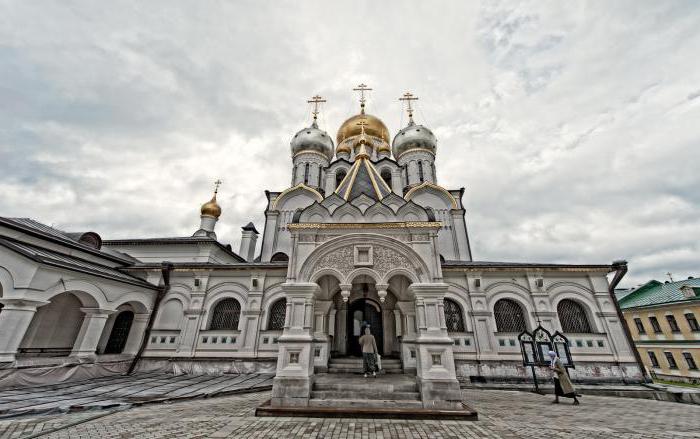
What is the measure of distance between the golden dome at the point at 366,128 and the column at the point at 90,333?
21493 mm

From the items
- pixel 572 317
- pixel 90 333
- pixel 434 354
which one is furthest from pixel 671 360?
pixel 90 333

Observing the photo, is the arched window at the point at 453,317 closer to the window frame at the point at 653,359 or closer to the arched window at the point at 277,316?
the arched window at the point at 277,316

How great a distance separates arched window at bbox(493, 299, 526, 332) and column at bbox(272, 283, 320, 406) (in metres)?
7.98

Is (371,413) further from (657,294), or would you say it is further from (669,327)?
(657,294)

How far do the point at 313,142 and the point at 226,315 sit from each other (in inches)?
632

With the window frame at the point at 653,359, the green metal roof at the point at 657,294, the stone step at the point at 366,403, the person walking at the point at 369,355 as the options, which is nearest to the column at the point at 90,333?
the stone step at the point at 366,403

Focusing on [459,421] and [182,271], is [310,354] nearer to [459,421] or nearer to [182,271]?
[459,421]

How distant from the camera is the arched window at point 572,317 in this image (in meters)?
10.8

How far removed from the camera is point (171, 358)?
11023 mm

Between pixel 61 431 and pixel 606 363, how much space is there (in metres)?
14.9

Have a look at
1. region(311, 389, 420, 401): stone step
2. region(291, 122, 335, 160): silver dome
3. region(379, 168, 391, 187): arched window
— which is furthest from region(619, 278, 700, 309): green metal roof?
region(291, 122, 335, 160): silver dome

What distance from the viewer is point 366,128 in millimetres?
26266

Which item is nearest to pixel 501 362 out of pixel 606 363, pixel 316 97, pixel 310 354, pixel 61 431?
pixel 606 363

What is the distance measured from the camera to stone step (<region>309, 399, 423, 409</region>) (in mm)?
5910
